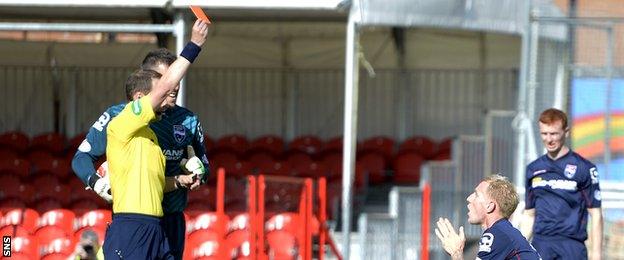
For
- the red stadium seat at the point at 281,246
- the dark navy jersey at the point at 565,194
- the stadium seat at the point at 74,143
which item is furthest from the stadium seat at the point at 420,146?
the dark navy jersey at the point at 565,194

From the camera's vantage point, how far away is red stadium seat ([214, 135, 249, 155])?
18.9 m

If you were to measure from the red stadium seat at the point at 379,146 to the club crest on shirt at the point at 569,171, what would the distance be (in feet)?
30.7

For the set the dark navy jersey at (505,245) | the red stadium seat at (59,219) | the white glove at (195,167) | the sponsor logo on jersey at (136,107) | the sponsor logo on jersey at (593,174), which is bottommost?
the red stadium seat at (59,219)

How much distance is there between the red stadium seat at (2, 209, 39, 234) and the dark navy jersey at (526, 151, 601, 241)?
6.09 m

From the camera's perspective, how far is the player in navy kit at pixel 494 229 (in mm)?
6605

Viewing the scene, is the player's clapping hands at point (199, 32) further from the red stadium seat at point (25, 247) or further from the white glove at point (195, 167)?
the red stadium seat at point (25, 247)

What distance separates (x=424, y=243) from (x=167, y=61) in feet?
21.2

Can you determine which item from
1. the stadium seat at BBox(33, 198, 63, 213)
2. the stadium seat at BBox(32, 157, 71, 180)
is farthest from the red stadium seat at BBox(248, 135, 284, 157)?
the stadium seat at BBox(33, 198, 63, 213)

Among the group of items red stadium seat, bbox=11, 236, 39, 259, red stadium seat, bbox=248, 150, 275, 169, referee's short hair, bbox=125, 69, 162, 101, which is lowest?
red stadium seat, bbox=11, 236, 39, 259

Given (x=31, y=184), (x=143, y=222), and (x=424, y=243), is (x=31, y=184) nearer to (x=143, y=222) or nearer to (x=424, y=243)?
(x=424, y=243)

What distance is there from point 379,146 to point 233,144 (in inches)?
85.1

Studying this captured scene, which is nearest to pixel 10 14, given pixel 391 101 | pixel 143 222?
pixel 391 101

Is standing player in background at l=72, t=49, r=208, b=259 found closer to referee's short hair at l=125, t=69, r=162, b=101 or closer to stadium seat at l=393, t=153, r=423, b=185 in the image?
referee's short hair at l=125, t=69, r=162, b=101

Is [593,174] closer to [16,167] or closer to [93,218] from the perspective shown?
[93,218]
